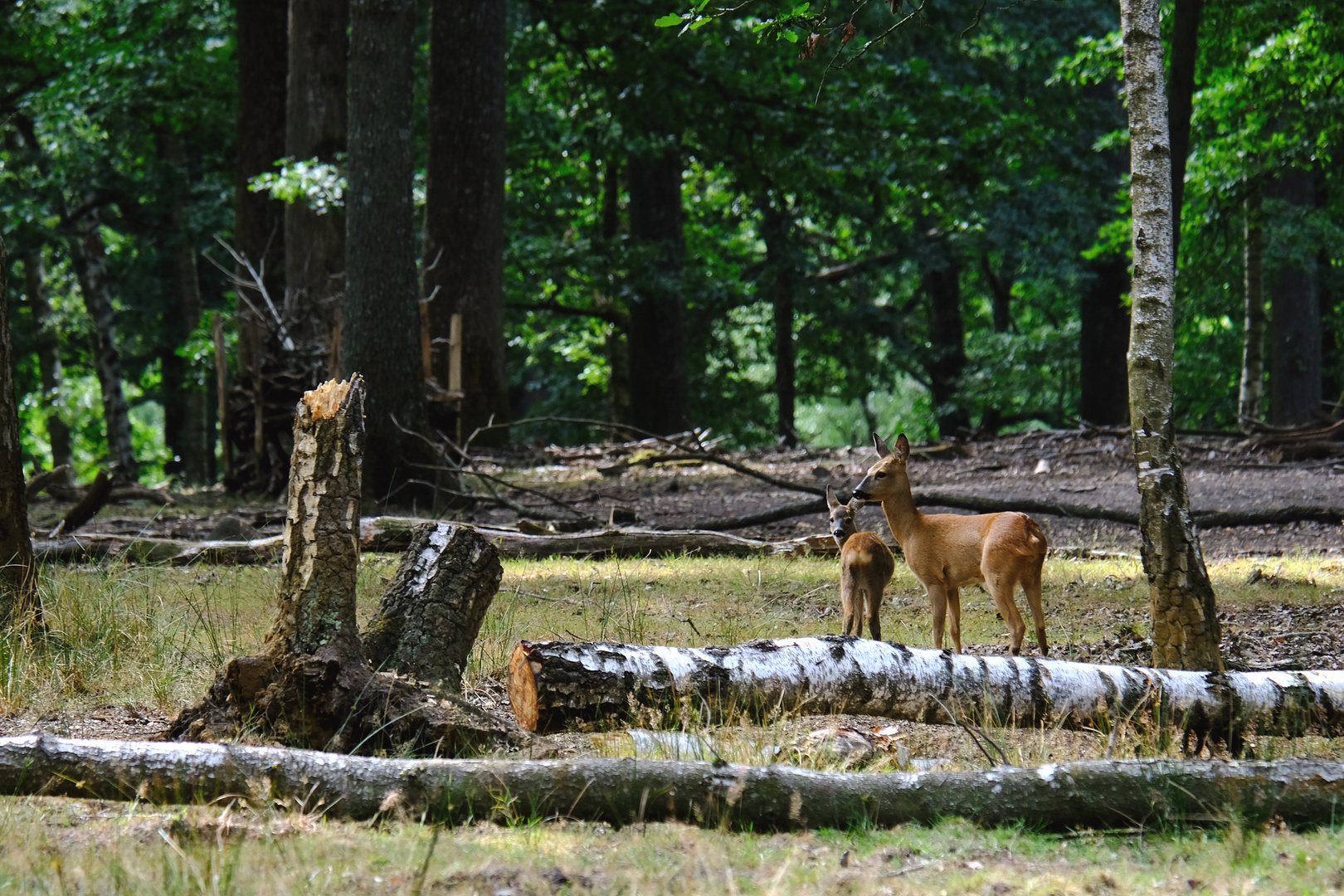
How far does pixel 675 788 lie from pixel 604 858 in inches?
15.1

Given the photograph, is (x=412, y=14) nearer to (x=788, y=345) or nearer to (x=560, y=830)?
(x=560, y=830)

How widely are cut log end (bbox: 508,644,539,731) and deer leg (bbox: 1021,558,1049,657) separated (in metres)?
2.91

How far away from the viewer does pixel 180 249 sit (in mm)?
26219

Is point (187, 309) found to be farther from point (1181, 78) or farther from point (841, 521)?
point (841, 521)

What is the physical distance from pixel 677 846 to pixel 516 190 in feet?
76.4

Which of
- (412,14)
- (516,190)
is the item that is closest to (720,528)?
(412,14)

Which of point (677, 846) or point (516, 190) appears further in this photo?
point (516, 190)

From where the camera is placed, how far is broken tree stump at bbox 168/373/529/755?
4840mm

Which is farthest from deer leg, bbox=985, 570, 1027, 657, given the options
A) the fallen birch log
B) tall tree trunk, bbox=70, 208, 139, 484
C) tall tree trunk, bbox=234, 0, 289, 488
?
tall tree trunk, bbox=70, 208, 139, 484

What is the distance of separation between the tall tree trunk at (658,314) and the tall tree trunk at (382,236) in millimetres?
9586

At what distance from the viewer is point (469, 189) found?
1769 centimetres

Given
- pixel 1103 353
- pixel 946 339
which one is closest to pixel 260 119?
pixel 1103 353

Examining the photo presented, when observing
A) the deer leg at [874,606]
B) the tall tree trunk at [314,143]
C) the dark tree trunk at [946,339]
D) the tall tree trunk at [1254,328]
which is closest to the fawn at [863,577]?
the deer leg at [874,606]

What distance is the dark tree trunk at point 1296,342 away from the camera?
22.8 meters
